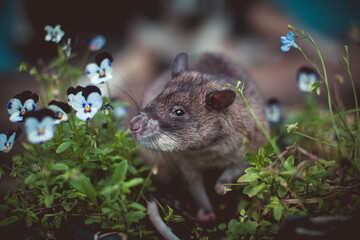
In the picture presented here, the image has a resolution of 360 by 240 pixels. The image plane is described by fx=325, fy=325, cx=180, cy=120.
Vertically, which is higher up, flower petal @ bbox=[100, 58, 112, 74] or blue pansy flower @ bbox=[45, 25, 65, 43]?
blue pansy flower @ bbox=[45, 25, 65, 43]

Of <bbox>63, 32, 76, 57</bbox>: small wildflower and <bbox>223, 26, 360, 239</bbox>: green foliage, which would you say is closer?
<bbox>223, 26, 360, 239</bbox>: green foliage

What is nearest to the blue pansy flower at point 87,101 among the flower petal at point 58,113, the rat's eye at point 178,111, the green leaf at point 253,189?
the flower petal at point 58,113

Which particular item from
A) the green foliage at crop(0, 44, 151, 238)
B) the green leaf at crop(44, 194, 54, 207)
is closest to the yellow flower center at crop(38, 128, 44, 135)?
the green foliage at crop(0, 44, 151, 238)

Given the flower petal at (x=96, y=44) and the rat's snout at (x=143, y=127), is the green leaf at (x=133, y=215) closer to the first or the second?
the rat's snout at (x=143, y=127)

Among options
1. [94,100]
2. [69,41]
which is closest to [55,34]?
[69,41]

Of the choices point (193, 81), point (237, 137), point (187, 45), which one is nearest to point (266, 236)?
point (237, 137)

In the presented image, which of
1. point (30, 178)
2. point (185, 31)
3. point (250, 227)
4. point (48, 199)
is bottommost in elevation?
point (250, 227)

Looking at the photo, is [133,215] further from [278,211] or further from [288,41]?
[288,41]

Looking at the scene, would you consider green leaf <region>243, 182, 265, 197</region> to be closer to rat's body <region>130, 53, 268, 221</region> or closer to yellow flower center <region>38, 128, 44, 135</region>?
rat's body <region>130, 53, 268, 221</region>
